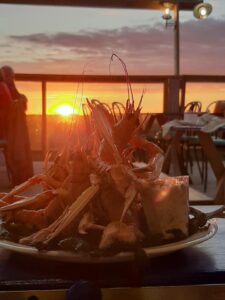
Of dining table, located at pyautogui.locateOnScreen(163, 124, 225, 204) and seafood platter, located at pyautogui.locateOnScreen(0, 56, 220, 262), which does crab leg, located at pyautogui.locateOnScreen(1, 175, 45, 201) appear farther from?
dining table, located at pyautogui.locateOnScreen(163, 124, 225, 204)

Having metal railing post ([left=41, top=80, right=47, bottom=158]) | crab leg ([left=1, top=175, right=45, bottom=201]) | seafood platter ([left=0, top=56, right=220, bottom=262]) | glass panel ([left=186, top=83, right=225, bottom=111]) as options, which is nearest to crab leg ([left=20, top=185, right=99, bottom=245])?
seafood platter ([left=0, top=56, right=220, bottom=262])

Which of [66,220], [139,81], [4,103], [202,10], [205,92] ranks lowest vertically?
[66,220]

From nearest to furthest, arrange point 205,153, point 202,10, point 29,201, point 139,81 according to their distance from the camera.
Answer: point 29,201, point 205,153, point 139,81, point 202,10

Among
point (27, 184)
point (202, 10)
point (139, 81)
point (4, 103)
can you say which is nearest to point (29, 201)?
point (27, 184)

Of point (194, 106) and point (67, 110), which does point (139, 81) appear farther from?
point (67, 110)

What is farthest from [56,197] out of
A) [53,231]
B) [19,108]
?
[19,108]

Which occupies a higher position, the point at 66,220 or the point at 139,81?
the point at 139,81
